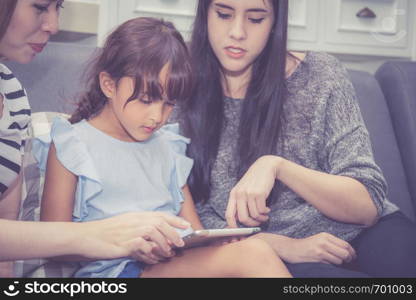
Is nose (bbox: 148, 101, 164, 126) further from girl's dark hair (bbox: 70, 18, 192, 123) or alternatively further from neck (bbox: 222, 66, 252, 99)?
neck (bbox: 222, 66, 252, 99)

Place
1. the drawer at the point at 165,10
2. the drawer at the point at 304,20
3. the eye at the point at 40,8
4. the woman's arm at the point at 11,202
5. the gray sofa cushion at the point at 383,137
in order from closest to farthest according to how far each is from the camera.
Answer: the eye at the point at 40,8, the woman's arm at the point at 11,202, the gray sofa cushion at the point at 383,137, the drawer at the point at 165,10, the drawer at the point at 304,20

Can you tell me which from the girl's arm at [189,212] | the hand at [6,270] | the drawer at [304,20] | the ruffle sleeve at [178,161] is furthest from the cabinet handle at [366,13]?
the hand at [6,270]

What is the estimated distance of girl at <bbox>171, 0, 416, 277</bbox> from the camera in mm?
1128

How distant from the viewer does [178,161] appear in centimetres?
118

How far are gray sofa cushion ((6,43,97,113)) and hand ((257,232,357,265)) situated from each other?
61 centimetres

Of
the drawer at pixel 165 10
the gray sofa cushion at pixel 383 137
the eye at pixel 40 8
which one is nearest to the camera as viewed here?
the eye at pixel 40 8

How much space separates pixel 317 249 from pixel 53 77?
757mm

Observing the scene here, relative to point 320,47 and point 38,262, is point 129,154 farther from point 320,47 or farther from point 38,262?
point 320,47

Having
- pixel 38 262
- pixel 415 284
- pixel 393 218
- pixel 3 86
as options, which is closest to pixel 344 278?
pixel 415 284

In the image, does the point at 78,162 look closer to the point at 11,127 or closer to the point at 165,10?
the point at 11,127

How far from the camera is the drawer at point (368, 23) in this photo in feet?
7.89

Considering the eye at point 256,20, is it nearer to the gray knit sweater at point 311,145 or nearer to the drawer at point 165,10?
the gray knit sweater at point 311,145

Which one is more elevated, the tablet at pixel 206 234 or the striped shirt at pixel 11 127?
the striped shirt at pixel 11 127

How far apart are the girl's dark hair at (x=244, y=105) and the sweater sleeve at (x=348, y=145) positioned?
12cm
